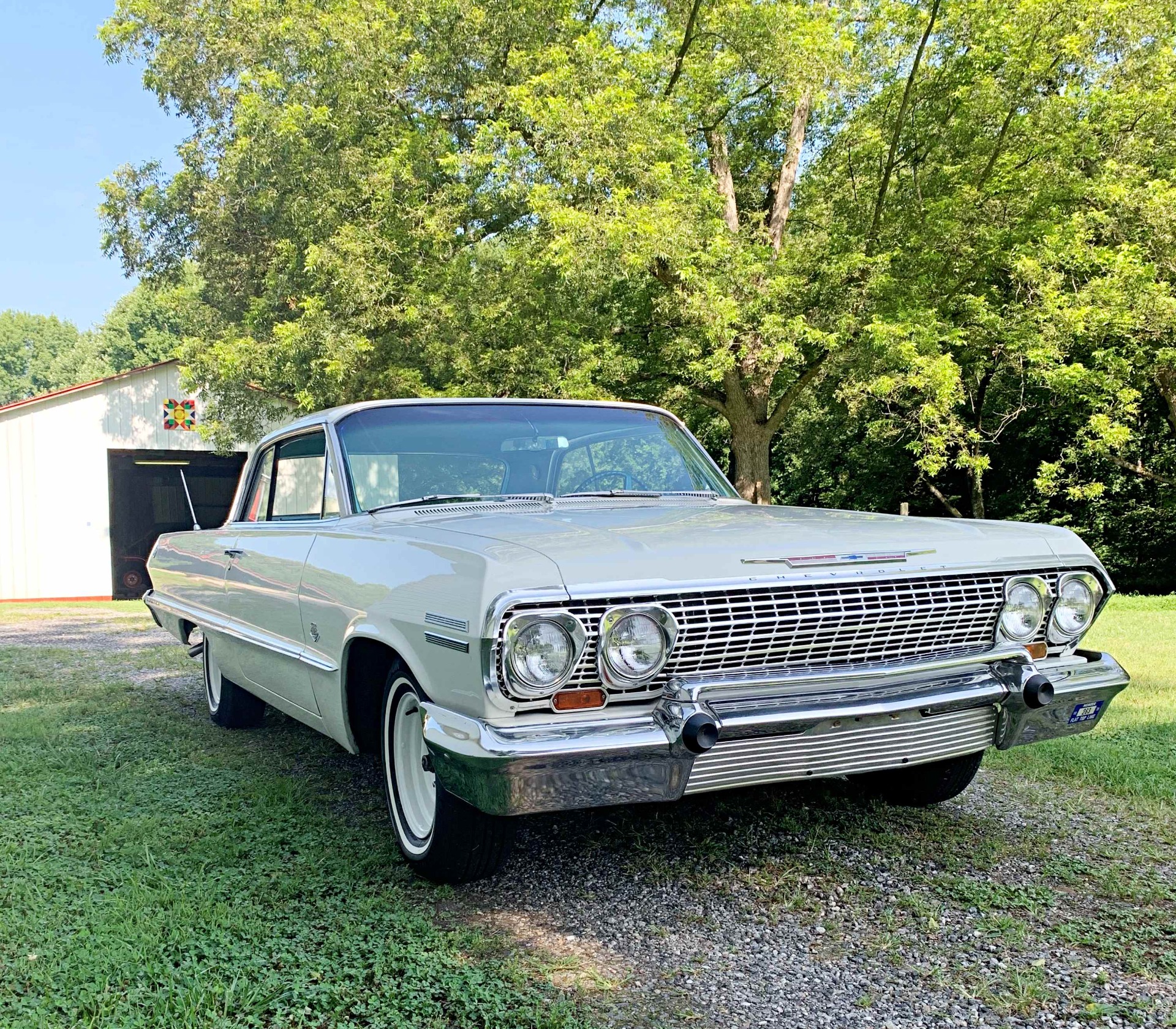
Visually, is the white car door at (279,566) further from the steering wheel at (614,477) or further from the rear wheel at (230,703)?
the steering wheel at (614,477)

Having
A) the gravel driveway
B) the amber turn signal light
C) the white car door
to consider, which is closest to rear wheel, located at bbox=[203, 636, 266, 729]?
the white car door

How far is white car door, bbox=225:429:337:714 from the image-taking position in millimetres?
3994

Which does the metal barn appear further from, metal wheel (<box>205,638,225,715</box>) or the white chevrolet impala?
the white chevrolet impala

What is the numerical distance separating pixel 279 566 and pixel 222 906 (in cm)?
154

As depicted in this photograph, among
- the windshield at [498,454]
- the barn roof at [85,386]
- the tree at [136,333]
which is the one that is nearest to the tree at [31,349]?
the tree at [136,333]

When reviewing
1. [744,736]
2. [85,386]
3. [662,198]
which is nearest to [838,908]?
[744,736]

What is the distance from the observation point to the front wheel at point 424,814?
3055 mm

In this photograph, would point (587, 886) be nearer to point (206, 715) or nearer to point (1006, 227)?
point (206, 715)

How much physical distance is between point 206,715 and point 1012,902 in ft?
15.4

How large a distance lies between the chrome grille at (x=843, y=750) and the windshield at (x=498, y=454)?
1.60 metres

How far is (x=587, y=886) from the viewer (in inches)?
129

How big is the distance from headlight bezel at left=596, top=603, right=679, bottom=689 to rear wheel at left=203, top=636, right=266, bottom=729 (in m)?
3.37

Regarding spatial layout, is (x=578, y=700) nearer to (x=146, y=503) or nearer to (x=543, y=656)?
(x=543, y=656)

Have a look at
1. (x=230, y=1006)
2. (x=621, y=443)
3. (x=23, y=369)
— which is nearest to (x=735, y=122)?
(x=621, y=443)
